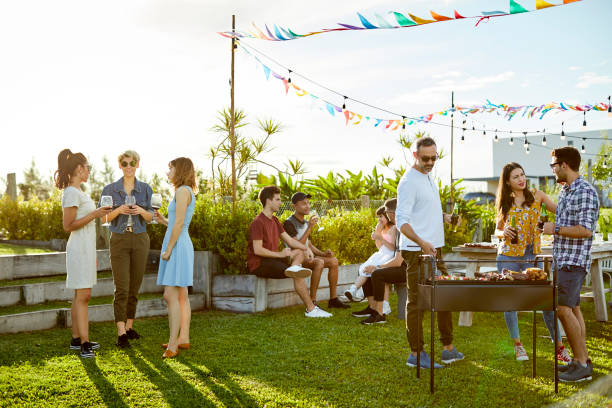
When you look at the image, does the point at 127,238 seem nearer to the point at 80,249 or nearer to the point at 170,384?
the point at 80,249

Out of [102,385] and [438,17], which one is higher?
[438,17]

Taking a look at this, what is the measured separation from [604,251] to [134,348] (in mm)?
5410

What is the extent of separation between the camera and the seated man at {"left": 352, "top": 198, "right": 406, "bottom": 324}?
278 inches

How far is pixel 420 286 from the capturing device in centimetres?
432

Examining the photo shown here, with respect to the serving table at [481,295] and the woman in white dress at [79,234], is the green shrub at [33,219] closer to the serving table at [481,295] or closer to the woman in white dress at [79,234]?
the woman in white dress at [79,234]

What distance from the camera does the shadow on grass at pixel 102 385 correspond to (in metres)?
4.00

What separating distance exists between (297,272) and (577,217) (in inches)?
133

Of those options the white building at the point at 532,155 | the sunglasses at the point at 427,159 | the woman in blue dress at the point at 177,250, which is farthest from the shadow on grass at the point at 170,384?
the white building at the point at 532,155

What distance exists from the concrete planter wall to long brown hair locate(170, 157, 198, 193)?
2.58 meters

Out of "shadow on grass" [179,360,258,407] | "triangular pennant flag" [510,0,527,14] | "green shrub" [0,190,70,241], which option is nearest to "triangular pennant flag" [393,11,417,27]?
"triangular pennant flag" [510,0,527,14]

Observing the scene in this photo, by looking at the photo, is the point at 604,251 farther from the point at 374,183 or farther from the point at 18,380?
the point at 374,183

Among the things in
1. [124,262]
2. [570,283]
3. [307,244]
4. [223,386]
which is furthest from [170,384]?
[307,244]

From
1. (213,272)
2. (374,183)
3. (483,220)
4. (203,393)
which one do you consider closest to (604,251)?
(213,272)

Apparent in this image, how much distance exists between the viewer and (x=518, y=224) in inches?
209
